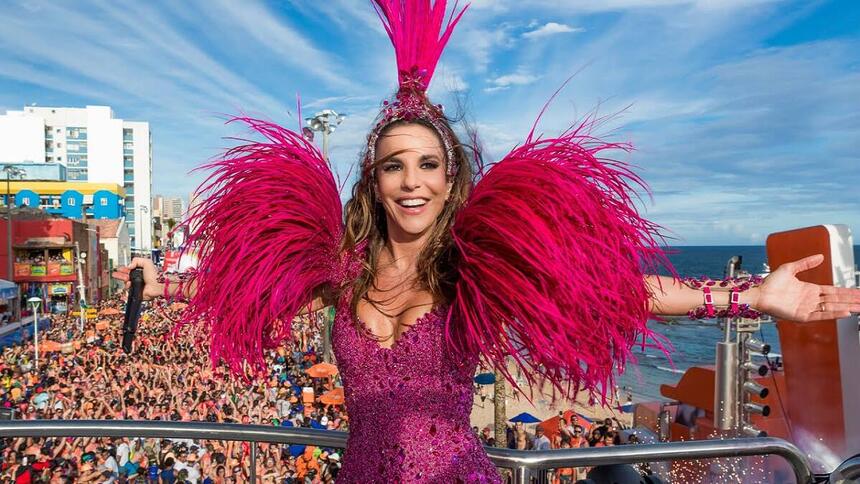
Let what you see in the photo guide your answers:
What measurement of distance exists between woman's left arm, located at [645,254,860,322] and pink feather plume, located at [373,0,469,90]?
99 cm

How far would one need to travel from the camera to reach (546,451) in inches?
81.4

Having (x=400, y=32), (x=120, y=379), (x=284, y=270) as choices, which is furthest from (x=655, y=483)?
(x=120, y=379)

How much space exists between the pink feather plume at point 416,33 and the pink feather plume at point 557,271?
0.47 metres

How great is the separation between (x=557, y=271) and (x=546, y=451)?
806 millimetres

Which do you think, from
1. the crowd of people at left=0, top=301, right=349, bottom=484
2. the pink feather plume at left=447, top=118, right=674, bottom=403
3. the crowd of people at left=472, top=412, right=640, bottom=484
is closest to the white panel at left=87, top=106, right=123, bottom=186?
the crowd of people at left=0, top=301, right=349, bottom=484

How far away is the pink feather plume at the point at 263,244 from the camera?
198cm

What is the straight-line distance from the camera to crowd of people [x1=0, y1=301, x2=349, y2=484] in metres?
5.17

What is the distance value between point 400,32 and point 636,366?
→ 1.29m

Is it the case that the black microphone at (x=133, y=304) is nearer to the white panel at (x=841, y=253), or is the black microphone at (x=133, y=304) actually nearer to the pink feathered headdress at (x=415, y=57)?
the pink feathered headdress at (x=415, y=57)

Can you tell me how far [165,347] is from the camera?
14188mm

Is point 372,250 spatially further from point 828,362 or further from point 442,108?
point 828,362

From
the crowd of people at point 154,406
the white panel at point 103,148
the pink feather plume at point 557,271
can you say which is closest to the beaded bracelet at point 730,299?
the pink feather plume at point 557,271

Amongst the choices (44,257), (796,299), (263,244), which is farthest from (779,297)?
(44,257)

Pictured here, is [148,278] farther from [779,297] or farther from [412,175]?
[779,297]
